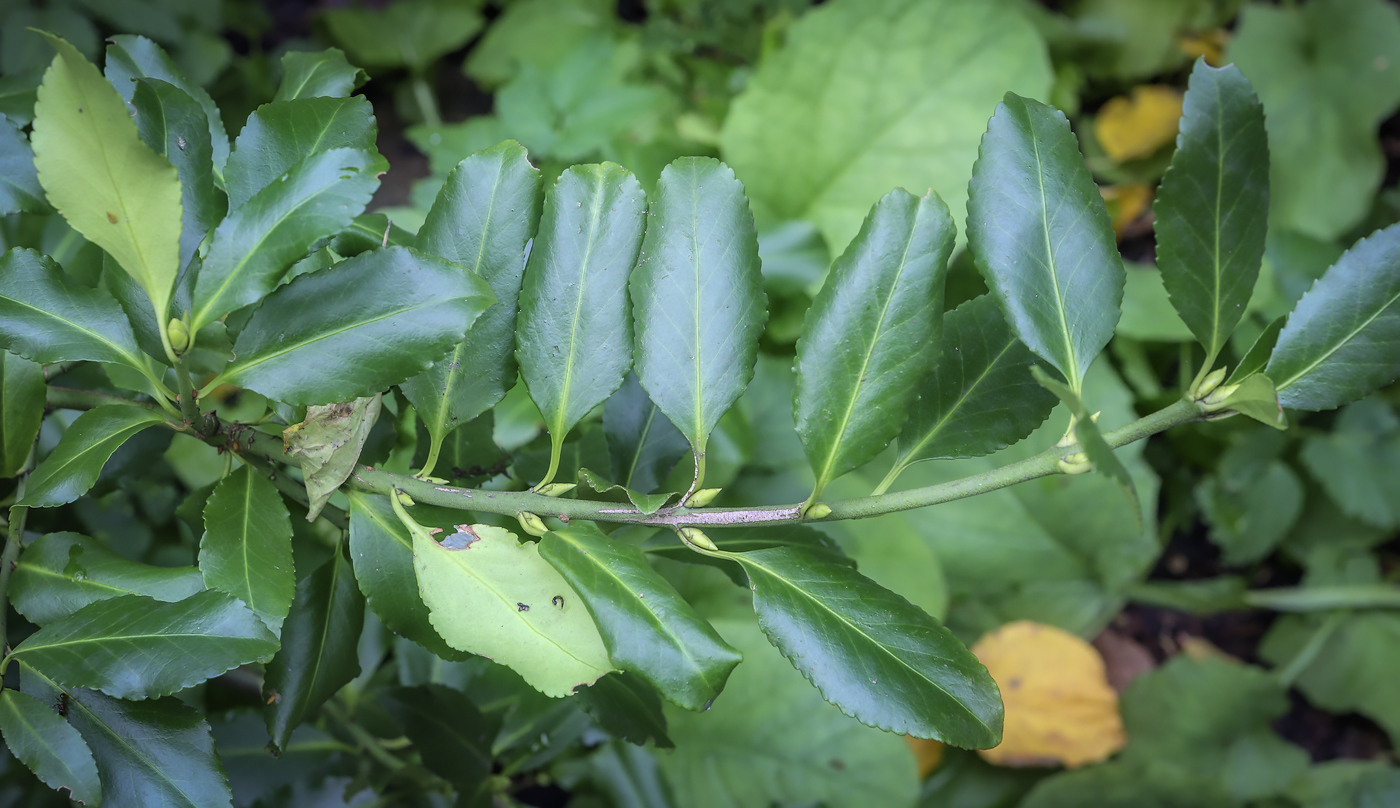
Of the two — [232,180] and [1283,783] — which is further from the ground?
[232,180]

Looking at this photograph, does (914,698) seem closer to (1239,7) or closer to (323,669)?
(323,669)

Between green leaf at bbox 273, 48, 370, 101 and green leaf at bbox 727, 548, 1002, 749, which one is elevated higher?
green leaf at bbox 273, 48, 370, 101

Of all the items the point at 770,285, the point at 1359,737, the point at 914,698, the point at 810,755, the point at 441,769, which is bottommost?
the point at 1359,737

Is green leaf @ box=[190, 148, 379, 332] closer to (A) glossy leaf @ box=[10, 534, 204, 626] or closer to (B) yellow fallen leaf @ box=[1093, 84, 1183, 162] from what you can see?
Answer: (A) glossy leaf @ box=[10, 534, 204, 626]

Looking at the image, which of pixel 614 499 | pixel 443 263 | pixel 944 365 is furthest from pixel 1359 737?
pixel 443 263

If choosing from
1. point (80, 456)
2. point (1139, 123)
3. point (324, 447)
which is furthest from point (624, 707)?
point (1139, 123)

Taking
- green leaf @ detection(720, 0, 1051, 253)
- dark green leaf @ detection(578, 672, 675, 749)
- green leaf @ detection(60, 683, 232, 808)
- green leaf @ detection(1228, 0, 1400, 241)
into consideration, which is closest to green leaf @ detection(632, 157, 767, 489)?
dark green leaf @ detection(578, 672, 675, 749)

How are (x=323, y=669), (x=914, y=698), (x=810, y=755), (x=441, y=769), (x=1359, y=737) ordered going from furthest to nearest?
(x=1359, y=737)
(x=810, y=755)
(x=441, y=769)
(x=323, y=669)
(x=914, y=698)
